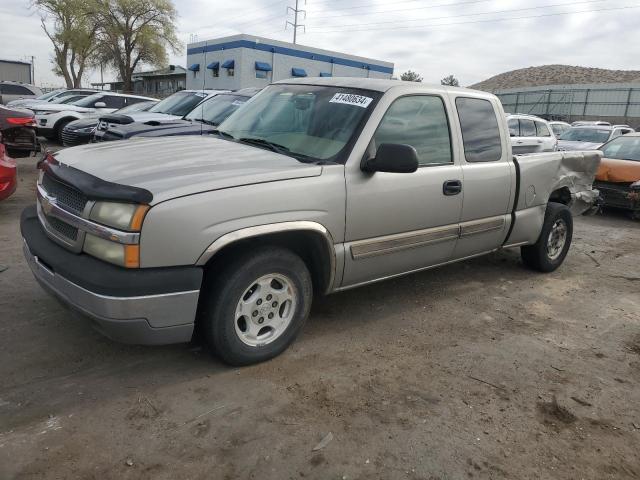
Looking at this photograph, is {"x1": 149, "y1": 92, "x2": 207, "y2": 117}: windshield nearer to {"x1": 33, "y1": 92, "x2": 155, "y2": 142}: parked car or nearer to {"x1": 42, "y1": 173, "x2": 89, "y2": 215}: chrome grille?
{"x1": 33, "y1": 92, "x2": 155, "y2": 142}: parked car

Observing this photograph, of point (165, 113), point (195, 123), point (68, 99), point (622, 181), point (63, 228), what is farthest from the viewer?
point (68, 99)

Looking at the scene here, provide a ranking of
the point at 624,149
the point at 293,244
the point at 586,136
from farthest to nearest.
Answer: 1. the point at 586,136
2. the point at 624,149
3. the point at 293,244

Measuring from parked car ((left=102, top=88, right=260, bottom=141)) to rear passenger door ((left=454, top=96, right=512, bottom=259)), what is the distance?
3719 millimetres

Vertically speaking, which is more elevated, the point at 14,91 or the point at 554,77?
the point at 554,77

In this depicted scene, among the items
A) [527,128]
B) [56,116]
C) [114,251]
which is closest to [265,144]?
[114,251]

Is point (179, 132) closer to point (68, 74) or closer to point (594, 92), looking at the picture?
point (594, 92)

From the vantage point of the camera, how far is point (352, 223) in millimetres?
3543

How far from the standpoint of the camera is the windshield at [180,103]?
33.4 feet

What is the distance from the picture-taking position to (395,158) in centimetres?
337

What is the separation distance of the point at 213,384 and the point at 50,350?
45.6 inches

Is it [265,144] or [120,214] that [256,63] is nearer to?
[265,144]

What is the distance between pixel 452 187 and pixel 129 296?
2.64 m

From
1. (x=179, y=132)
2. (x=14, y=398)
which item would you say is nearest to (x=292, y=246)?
(x=14, y=398)

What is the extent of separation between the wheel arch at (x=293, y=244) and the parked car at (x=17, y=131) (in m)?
6.68
